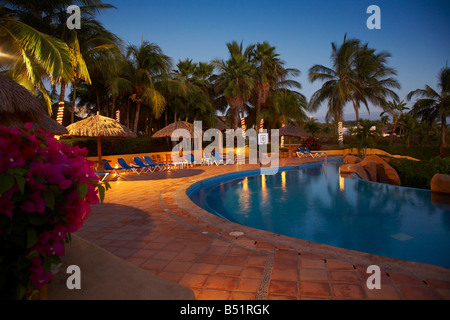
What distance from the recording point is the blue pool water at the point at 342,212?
4.94 m

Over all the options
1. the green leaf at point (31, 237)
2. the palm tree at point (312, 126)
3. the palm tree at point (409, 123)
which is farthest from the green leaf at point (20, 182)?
the palm tree at point (409, 123)

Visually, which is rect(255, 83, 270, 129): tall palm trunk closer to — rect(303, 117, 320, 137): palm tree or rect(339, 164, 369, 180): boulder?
rect(303, 117, 320, 137): palm tree

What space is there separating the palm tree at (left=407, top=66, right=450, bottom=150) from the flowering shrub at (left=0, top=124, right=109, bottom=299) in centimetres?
2696

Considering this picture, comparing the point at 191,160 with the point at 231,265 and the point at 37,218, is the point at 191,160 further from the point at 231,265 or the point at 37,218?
the point at 37,218

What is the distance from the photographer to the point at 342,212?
685cm

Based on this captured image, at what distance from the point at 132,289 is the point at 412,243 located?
5.17m

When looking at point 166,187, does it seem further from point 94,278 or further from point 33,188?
point 33,188

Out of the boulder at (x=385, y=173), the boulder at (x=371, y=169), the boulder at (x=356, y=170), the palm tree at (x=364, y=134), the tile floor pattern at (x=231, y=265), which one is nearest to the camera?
the tile floor pattern at (x=231, y=265)

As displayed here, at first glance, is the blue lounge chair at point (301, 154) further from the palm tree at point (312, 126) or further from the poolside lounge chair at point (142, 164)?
the poolside lounge chair at point (142, 164)

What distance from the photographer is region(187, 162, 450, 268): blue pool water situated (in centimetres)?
494

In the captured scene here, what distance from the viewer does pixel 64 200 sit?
53.4 inches

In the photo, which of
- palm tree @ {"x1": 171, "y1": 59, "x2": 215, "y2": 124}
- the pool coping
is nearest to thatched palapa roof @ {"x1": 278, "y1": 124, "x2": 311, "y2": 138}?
palm tree @ {"x1": 171, "y1": 59, "x2": 215, "y2": 124}

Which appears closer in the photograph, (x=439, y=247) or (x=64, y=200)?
(x=64, y=200)
